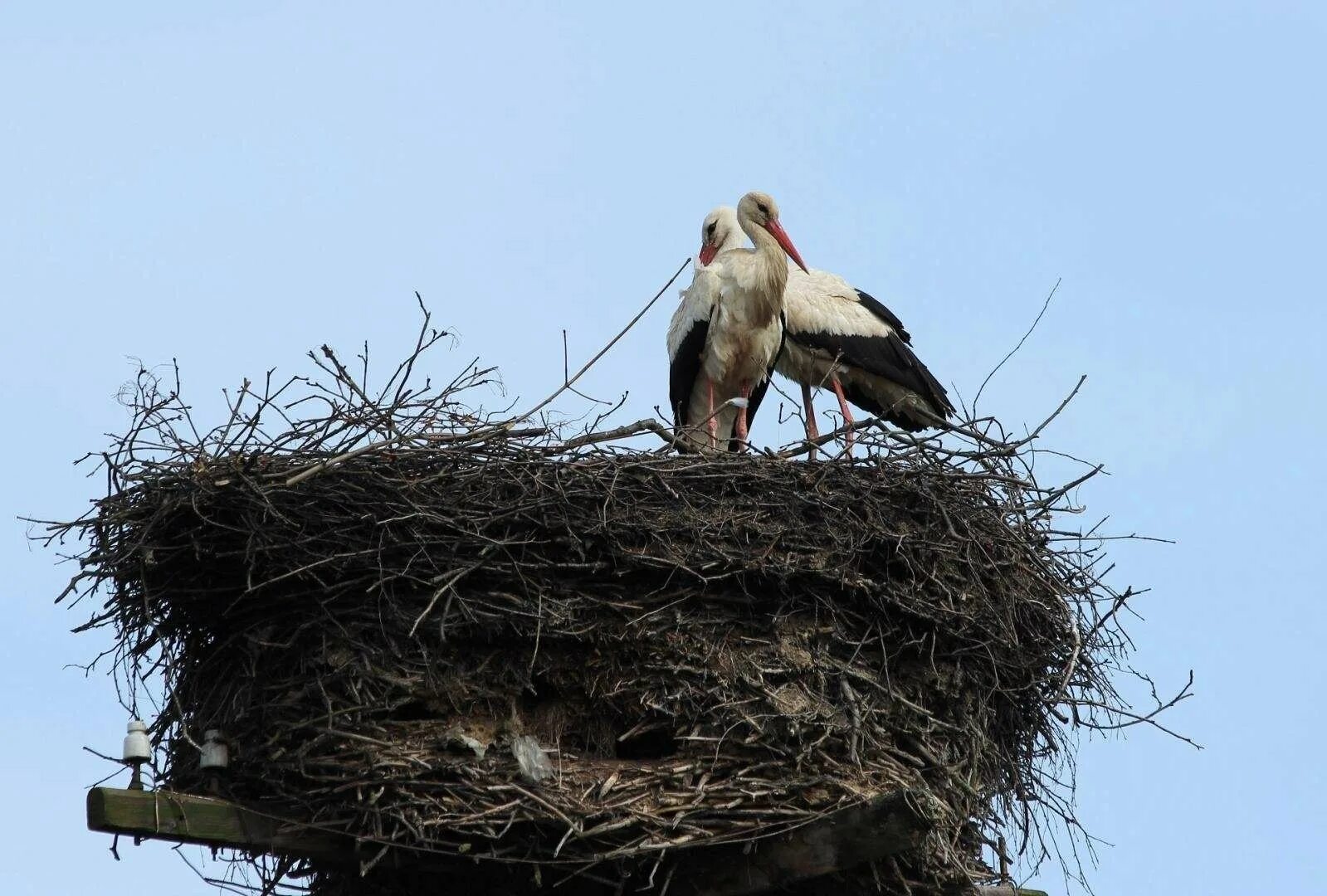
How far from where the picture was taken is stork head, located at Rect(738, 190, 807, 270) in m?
9.12

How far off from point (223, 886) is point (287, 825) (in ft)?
0.95

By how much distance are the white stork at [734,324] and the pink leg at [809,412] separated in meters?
0.30

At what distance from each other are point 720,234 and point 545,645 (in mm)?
3807

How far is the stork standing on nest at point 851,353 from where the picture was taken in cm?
959

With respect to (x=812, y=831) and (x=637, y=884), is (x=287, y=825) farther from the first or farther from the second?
(x=812, y=831)

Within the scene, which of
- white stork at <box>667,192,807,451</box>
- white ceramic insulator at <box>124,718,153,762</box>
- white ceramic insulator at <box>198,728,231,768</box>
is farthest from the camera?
white stork at <box>667,192,807,451</box>

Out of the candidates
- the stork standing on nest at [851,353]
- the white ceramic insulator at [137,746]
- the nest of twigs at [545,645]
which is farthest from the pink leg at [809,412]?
the white ceramic insulator at [137,746]

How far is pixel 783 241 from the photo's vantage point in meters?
9.09

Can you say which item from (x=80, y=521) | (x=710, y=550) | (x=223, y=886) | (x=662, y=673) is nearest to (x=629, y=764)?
(x=662, y=673)

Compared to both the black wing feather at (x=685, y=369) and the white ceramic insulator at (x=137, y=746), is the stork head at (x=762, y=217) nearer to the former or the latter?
the black wing feather at (x=685, y=369)

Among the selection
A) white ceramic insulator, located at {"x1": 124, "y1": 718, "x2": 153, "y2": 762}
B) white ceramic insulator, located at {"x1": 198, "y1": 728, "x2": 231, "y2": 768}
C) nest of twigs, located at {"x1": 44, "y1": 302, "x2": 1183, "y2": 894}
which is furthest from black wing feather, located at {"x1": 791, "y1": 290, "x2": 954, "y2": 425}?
white ceramic insulator, located at {"x1": 124, "y1": 718, "x2": 153, "y2": 762}

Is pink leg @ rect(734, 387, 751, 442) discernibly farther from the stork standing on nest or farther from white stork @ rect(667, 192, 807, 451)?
the stork standing on nest

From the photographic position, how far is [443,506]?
20.2 ft

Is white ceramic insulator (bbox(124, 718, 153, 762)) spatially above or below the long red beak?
below
